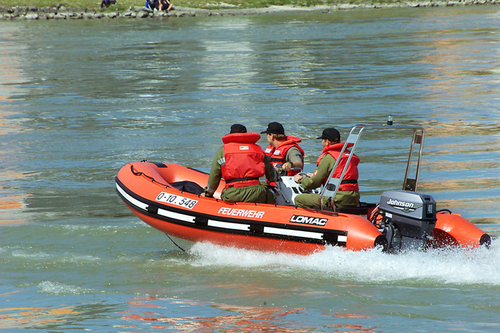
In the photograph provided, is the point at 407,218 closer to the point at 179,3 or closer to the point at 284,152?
the point at 284,152

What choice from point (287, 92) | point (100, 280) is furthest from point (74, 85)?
point (100, 280)

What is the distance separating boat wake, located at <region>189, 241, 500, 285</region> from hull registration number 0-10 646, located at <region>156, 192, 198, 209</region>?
971 millimetres

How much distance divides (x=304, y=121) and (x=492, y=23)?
22152 millimetres

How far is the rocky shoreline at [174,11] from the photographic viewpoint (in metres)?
43.3

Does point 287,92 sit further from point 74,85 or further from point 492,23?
point 492,23

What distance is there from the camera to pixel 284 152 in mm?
7012

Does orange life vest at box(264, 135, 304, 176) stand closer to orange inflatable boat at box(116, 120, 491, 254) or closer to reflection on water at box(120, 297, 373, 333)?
orange inflatable boat at box(116, 120, 491, 254)

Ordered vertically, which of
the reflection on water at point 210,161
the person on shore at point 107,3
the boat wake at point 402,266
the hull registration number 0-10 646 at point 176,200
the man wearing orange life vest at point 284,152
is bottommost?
the reflection on water at point 210,161

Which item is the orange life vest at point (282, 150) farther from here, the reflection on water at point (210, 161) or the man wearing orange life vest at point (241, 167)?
the reflection on water at point (210, 161)

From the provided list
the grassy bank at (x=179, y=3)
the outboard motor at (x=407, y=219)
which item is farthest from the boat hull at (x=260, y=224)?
the grassy bank at (x=179, y=3)

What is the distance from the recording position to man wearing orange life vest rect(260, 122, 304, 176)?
272 inches

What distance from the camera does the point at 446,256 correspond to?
222 inches

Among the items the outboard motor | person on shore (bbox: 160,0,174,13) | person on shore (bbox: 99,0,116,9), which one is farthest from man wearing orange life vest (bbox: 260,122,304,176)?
person on shore (bbox: 99,0,116,9)

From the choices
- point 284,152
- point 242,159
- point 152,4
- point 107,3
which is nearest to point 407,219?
point 242,159
